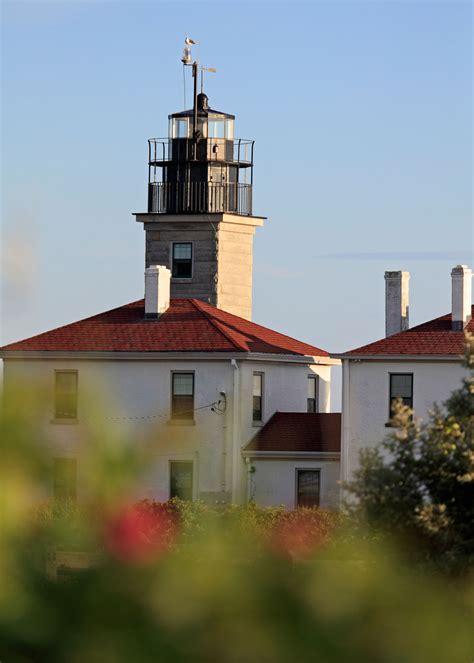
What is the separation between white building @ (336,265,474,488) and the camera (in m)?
38.8

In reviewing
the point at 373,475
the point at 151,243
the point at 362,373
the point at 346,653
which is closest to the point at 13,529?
the point at 346,653

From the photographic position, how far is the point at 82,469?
1.23 metres

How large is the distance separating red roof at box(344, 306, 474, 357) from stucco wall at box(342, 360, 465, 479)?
0.96ft

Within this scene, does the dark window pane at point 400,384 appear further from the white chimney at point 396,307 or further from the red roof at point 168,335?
the red roof at point 168,335

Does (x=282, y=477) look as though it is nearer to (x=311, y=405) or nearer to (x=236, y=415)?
(x=236, y=415)

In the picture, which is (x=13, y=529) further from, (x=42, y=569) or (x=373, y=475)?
(x=373, y=475)

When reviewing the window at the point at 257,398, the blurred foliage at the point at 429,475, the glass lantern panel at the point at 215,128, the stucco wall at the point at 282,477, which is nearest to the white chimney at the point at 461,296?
the stucco wall at the point at 282,477

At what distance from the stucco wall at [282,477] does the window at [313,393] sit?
179 inches

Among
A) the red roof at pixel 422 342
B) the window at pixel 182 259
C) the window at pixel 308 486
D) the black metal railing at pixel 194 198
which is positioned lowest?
the window at pixel 308 486

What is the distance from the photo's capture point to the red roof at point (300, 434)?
40.6 m

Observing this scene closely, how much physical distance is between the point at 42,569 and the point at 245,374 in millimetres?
40125

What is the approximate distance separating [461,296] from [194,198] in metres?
17.9

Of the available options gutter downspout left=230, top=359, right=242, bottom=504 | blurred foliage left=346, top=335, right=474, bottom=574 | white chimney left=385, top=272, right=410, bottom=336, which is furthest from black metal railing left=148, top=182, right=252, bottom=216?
blurred foliage left=346, top=335, right=474, bottom=574

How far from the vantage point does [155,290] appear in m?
43.6
